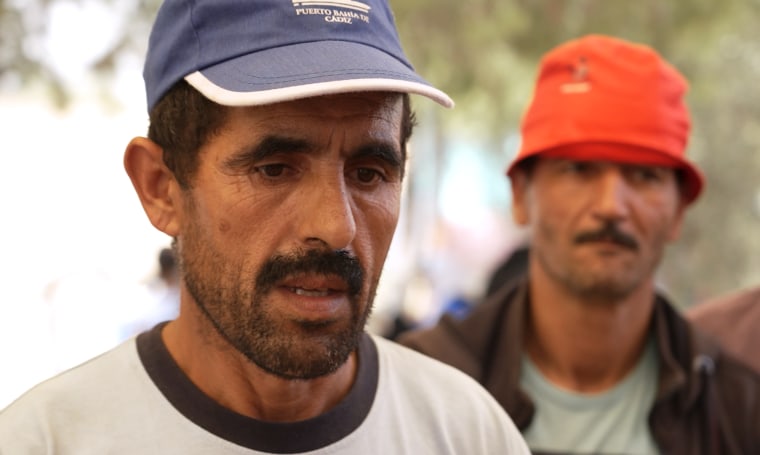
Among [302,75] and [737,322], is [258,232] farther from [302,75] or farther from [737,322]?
[737,322]

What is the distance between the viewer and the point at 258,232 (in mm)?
1756

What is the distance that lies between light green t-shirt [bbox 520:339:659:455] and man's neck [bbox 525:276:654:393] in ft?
0.14

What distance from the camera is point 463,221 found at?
17125mm

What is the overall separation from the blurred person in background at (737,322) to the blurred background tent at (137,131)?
1.57m

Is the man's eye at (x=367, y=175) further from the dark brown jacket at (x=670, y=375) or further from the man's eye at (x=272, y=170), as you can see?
the dark brown jacket at (x=670, y=375)

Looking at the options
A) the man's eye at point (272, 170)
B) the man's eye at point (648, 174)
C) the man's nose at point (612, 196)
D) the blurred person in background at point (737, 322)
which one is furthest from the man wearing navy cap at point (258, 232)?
the blurred person in background at point (737, 322)

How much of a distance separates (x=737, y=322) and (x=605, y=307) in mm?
840

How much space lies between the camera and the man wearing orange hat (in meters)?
3.16

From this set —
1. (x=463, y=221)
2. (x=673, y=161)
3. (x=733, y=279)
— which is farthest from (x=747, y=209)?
(x=463, y=221)

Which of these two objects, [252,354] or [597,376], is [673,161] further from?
[252,354]

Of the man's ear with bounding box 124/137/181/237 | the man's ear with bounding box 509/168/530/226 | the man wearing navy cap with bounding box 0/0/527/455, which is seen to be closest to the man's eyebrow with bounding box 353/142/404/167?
the man wearing navy cap with bounding box 0/0/527/455

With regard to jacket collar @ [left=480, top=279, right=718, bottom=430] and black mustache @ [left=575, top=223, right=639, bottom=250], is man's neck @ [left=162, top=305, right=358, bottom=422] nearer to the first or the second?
jacket collar @ [left=480, top=279, right=718, bottom=430]

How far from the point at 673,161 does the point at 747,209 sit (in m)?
6.78

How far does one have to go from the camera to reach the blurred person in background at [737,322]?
369 centimetres
